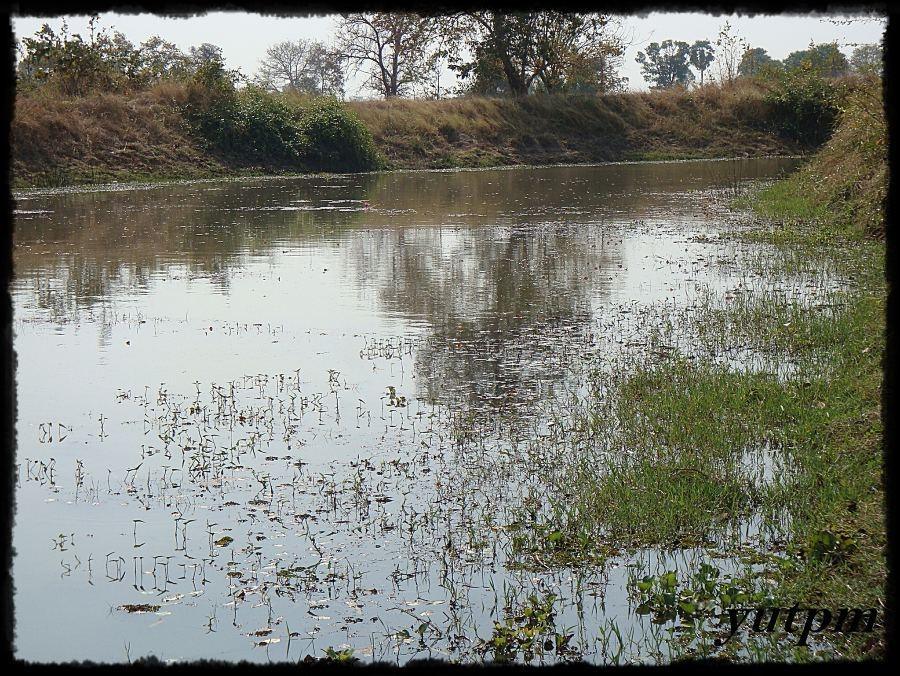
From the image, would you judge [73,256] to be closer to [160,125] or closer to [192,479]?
[192,479]

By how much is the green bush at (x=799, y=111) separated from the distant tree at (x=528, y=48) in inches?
328

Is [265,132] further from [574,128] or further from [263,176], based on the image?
[574,128]

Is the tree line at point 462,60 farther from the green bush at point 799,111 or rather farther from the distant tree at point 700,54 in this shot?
the distant tree at point 700,54

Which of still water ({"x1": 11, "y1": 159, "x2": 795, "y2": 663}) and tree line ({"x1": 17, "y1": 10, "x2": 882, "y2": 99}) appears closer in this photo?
still water ({"x1": 11, "y1": 159, "x2": 795, "y2": 663})

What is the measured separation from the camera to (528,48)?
53.1 metres

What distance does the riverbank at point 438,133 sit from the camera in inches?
1318

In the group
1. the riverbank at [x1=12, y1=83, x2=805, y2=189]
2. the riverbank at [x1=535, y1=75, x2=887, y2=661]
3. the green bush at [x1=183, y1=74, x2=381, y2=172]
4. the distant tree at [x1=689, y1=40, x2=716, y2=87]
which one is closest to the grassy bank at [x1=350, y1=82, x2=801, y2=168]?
the riverbank at [x1=12, y1=83, x2=805, y2=189]

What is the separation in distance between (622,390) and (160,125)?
32.0 m

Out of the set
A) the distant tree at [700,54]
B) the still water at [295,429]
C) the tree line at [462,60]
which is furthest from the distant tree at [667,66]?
the still water at [295,429]

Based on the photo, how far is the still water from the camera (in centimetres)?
496

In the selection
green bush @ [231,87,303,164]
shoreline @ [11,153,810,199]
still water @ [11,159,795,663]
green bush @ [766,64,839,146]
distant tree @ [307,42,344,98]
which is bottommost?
still water @ [11,159,795,663]

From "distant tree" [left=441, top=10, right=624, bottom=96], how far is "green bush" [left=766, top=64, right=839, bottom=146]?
8.33 meters

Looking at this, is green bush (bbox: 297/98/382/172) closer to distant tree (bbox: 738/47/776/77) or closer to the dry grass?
the dry grass

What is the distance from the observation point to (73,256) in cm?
1738
